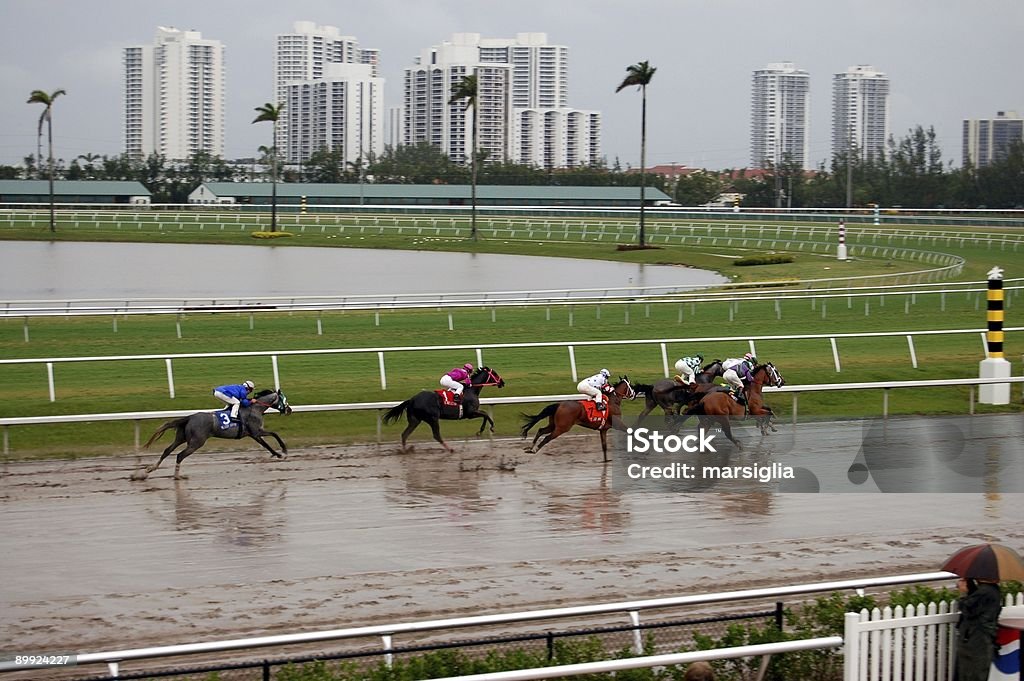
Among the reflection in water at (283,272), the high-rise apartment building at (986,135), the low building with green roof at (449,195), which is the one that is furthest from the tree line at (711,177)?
the high-rise apartment building at (986,135)

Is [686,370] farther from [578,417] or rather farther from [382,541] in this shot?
[382,541]

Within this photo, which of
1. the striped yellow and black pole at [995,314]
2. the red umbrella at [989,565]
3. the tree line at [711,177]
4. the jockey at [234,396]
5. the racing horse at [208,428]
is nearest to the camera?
the red umbrella at [989,565]

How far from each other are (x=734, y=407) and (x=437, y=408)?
2.98 meters

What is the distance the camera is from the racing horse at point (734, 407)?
12125 millimetres

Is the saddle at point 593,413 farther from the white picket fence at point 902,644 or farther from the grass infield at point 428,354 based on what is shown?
the white picket fence at point 902,644

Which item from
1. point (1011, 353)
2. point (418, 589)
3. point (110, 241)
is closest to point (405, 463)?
point (418, 589)

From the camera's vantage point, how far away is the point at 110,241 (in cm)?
5334

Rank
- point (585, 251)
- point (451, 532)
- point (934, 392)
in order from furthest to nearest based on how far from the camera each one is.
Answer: point (585, 251), point (934, 392), point (451, 532)

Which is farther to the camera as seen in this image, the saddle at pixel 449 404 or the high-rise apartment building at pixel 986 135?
the high-rise apartment building at pixel 986 135

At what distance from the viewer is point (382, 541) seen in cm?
906

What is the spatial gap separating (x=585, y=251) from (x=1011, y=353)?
94.8 ft

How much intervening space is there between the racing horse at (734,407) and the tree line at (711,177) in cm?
6801

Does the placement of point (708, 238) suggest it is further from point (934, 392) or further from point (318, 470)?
point (318, 470)

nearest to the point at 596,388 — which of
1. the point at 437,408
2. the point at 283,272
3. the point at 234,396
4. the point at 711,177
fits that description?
the point at 437,408
